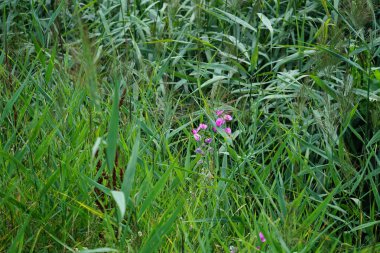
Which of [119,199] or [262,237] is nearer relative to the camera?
[119,199]

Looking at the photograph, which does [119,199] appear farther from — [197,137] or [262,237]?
[197,137]

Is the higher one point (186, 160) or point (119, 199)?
point (119, 199)

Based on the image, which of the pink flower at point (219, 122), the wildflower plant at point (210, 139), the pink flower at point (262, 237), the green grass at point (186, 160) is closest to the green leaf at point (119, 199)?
the green grass at point (186, 160)

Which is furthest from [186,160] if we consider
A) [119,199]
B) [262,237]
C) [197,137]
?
[119,199]

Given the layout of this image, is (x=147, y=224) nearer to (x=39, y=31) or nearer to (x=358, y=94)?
(x=358, y=94)

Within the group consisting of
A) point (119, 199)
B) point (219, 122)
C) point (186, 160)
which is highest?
point (119, 199)

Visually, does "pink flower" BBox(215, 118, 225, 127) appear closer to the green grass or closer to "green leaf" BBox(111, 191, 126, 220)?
the green grass

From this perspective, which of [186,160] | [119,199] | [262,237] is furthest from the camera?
[186,160]

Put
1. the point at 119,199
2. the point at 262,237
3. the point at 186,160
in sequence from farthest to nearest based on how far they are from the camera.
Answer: the point at 186,160, the point at 262,237, the point at 119,199

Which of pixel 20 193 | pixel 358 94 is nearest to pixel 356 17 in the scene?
pixel 358 94

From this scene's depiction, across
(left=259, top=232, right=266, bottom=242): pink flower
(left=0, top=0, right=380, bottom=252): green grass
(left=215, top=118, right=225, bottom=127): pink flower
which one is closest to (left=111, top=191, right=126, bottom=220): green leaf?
(left=0, top=0, right=380, bottom=252): green grass

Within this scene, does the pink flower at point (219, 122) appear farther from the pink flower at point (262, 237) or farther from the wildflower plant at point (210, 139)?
the pink flower at point (262, 237)

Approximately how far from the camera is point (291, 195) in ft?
9.36

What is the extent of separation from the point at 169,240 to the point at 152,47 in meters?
1.78
